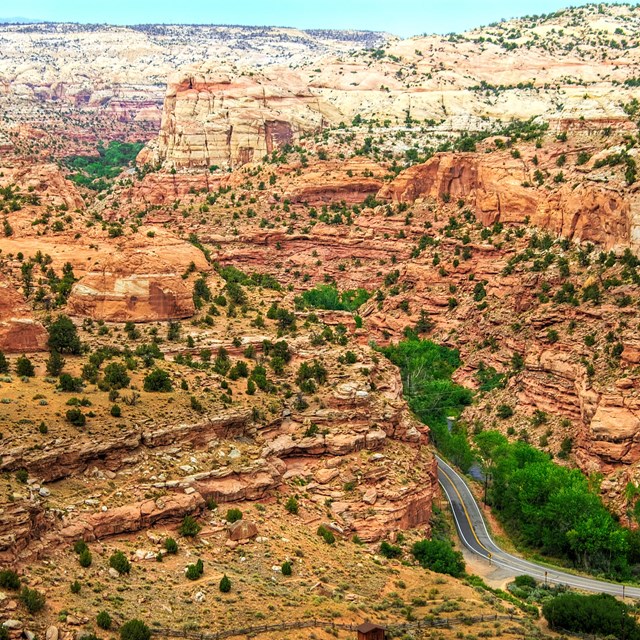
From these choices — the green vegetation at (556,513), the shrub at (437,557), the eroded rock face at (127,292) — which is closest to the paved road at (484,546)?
the green vegetation at (556,513)

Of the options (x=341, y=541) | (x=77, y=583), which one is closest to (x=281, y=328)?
(x=341, y=541)

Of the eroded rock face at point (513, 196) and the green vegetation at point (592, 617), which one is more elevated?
the eroded rock face at point (513, 196)

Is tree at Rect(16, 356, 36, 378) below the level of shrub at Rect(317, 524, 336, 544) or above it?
above

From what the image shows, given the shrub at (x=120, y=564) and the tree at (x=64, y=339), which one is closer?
the shrub at (x=120, y=564)

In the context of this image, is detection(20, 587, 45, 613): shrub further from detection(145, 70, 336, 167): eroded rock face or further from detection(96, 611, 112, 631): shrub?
detection(145, 70, 336, 167): eroded rock face

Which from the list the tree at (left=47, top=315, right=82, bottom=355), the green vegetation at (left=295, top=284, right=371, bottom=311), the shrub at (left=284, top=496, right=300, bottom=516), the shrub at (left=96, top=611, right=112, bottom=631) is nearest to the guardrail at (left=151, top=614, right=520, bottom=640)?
the shrub at (left=96, top=611, right=112, bottom=631)

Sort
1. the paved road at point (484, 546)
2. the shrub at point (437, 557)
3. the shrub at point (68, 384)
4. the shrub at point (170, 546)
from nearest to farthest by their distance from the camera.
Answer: the shrub at point (170, 546) < the shrub at point (68, 384) < the shrub at point (437, 557) < the paved road at point (484, 546)

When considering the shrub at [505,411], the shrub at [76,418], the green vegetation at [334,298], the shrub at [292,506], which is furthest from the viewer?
the green vegetation at [334,298]

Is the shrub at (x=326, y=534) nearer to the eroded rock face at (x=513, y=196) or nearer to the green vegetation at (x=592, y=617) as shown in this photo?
the green vegetation at (x=592, y=617)
